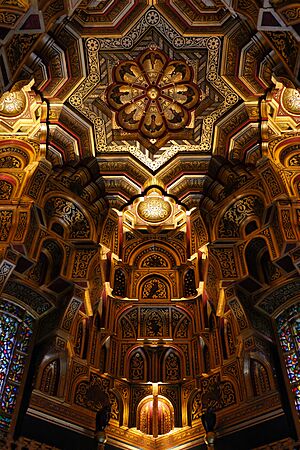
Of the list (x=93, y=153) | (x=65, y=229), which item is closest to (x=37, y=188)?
(x=65, y=229)

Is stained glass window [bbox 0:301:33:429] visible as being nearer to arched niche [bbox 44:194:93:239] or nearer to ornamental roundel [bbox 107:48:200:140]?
arched niche [bbox 44:194:93:239]

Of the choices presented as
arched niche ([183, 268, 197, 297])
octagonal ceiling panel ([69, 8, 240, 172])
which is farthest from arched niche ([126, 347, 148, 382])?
octagonal ceiling panel ([69, 8, 240, 172])

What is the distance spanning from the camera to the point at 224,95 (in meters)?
11.3

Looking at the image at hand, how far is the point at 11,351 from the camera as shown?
9.93 m

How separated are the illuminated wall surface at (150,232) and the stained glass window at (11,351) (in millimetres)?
30

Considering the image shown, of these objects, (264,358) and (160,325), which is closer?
(264,358)

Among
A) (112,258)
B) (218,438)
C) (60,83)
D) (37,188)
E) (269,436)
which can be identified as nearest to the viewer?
(269,436)

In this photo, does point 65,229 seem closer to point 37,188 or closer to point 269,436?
point 37,188

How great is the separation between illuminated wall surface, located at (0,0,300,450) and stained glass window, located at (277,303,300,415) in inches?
1.1

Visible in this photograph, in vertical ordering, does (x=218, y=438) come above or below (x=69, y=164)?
below

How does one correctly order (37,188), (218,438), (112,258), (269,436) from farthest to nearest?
(112,258) < (37,188) < (218,438) < (269,436)

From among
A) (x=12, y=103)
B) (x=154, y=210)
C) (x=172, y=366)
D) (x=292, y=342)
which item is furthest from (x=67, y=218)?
(x=292, y=342)

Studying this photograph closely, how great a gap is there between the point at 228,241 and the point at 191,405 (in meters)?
3.53

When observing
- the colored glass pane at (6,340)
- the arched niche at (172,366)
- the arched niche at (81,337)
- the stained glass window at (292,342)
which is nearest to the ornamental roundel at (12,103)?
the colored glass pane at (6,340)
